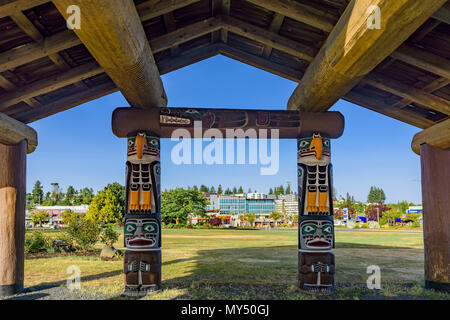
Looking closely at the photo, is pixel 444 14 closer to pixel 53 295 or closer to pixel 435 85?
pixel 435 85

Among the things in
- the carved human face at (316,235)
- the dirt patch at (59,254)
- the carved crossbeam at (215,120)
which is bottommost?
the dirt patch at (59,254)

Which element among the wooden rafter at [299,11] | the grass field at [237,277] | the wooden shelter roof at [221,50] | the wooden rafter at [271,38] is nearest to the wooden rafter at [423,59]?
the wooden shelter roof at [221,50]

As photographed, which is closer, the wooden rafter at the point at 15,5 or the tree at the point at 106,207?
the wooden rafter at the point at 15,5

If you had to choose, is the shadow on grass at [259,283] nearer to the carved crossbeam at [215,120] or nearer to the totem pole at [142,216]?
the totem pole at [142,216]

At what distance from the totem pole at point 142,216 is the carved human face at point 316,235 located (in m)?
3.08

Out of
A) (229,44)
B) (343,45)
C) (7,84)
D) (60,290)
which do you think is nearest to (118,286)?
(60,290)

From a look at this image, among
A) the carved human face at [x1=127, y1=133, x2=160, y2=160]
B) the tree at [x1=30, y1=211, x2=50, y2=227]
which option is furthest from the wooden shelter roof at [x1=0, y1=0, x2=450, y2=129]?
the tree at [x1=30, y1=211, x2=50, y2=227]

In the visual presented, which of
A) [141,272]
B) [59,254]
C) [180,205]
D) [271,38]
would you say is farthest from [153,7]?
[180,205]

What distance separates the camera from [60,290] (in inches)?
295

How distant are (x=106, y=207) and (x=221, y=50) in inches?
1316

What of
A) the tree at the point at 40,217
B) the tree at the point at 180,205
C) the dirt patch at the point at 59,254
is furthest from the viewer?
the tree at the point at 40,217

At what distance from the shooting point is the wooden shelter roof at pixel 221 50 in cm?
559

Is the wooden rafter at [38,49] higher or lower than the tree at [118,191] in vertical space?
higher

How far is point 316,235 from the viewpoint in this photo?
7.36m
